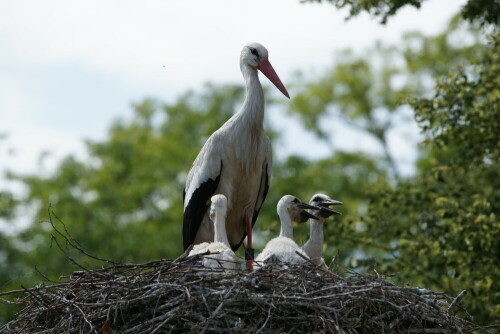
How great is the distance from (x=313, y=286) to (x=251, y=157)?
2.43 m

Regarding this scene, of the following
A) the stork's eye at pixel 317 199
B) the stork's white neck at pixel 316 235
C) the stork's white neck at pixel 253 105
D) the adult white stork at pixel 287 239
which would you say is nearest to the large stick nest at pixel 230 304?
the adult white stork at pixel 287 239

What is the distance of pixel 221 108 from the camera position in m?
32.3

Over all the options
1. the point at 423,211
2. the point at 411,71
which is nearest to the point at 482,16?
the point at 423,211

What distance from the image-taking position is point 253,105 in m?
9.33

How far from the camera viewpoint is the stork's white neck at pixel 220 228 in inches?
334

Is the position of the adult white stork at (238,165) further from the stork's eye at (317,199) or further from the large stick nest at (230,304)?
the large stick nest at (230,304)

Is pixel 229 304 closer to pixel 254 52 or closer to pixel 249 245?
pixel 249 245

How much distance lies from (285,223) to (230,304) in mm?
2184

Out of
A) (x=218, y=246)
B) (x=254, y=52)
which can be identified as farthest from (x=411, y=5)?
(x=218, y=246)

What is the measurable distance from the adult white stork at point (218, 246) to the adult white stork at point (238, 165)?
43 centimetres

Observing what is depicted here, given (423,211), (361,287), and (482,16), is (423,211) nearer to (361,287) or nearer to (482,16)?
(482,16)

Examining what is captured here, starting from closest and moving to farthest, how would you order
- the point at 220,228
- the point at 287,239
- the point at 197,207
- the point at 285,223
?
1. the point at 287,239
2. the point at 220,228
3. the point at 285,223
4. the point at 197,207

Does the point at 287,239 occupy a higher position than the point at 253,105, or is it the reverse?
the point at 253,105

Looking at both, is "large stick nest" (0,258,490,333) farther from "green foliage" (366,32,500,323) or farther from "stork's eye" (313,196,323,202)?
"green foliage" (366,32,500,323)
